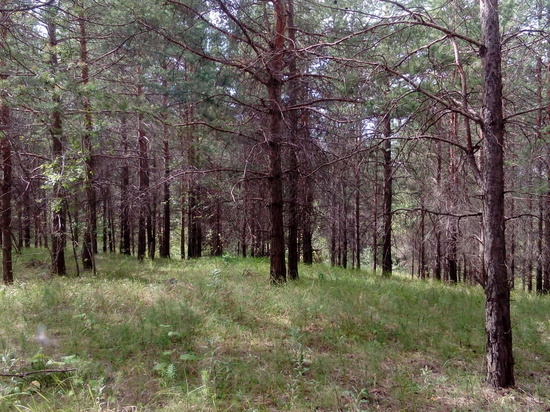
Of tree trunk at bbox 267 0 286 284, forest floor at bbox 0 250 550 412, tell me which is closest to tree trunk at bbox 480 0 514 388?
forest floor at bbox 0 250 550 412

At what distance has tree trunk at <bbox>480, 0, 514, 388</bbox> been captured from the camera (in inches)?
168

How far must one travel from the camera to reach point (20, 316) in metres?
5.46

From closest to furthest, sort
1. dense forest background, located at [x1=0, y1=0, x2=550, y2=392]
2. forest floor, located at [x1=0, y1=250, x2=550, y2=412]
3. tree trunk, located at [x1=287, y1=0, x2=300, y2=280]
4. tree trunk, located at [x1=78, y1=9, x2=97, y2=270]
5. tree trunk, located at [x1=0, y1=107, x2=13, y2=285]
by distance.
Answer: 1. forest floor, located at [x1=0, y1=250, x2=550, y2=412]
2. dense forest background, located at [x1=0, y1=0, x2=550, y2=392]
3. tree trunk, located at [x1=0, y1=107, x2=13, y2=285]
4. tree trunk, located at [x1=287, y1=0, x2=300, y2=280]
5. tree trunk, located at [x1=78, y1=9, x2=97, y2=270]

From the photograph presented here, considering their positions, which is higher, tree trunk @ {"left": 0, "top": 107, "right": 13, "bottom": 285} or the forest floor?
tree trunk @ {"left": 0, "top": 107, "right": 13, "bottom": 285}

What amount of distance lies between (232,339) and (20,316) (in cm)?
324

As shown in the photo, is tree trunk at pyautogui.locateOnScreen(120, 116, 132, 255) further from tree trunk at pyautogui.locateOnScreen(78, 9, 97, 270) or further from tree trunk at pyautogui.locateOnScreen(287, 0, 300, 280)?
tree trunk at pyautogui.locateOnScreen(287, 0, 300, 280)

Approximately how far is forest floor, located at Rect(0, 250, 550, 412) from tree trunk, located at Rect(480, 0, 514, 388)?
1.18ft

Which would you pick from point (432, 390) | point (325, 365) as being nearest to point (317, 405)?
point (325, 365)

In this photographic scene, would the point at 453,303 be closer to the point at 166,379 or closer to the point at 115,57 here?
the point at 166,379

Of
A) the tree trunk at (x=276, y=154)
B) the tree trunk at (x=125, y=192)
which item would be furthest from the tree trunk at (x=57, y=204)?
the tree trunk at (x=276, y=154)

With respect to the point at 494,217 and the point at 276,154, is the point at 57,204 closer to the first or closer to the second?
the point at 276,154

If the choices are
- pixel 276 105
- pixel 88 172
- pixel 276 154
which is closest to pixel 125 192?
pixel 88 172

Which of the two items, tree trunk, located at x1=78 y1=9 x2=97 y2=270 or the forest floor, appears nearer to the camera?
the forest floor

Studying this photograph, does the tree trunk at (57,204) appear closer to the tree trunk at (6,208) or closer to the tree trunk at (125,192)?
the tree trunk at (6,208)
